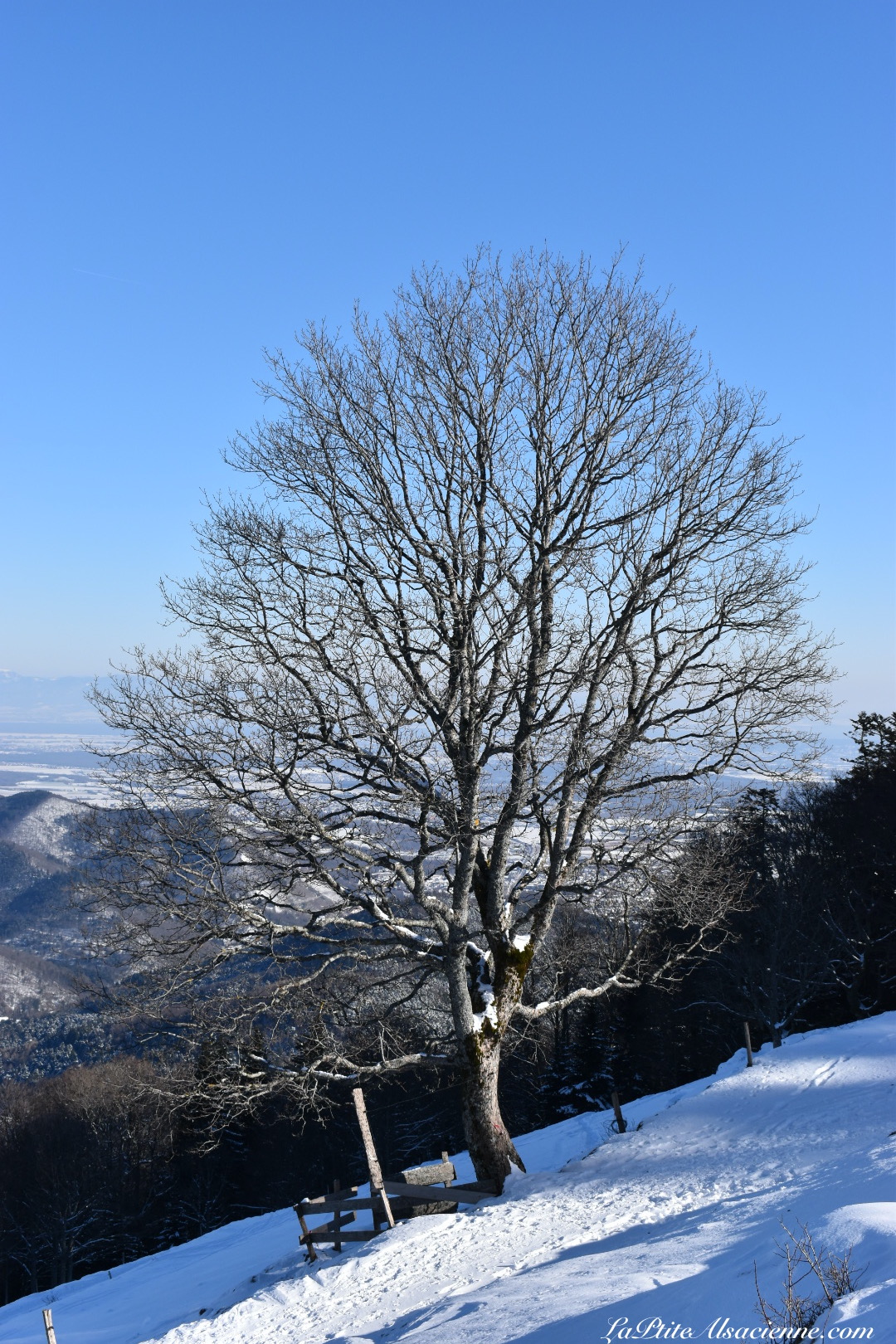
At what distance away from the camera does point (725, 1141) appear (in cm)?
1229

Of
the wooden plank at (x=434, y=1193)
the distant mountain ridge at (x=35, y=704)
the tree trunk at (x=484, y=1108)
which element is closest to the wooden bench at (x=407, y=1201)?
the wooden plank at (x=434, y=1193)

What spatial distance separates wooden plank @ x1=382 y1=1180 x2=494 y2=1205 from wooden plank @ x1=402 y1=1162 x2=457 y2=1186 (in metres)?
0.20

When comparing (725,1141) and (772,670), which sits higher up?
(772,670)

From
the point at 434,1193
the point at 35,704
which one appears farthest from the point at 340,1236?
the point at 35,704

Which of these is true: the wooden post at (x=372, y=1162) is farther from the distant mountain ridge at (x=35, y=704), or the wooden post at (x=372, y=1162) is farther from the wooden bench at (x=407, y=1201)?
the distant mountain ridge at (x=35, y=704)

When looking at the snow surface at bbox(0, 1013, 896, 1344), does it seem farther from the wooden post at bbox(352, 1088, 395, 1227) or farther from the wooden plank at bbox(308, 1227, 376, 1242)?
the wooden post at bbox(352, 1088, 395, 1227)

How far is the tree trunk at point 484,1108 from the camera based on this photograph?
10617mm

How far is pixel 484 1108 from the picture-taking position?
1077cm

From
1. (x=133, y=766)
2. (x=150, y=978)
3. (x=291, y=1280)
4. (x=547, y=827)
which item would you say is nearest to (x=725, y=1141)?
(x=547, y=827)

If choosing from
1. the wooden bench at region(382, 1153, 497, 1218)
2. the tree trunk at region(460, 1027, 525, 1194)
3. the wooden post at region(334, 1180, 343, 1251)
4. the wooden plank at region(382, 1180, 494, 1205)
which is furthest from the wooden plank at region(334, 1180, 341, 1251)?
the tree trunk at region(460, 1027, 525, 1194)

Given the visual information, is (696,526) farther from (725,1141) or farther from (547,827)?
(725,1141)

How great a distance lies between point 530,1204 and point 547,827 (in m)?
4.15

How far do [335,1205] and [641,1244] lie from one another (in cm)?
619

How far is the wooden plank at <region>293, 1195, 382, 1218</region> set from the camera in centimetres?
1146
